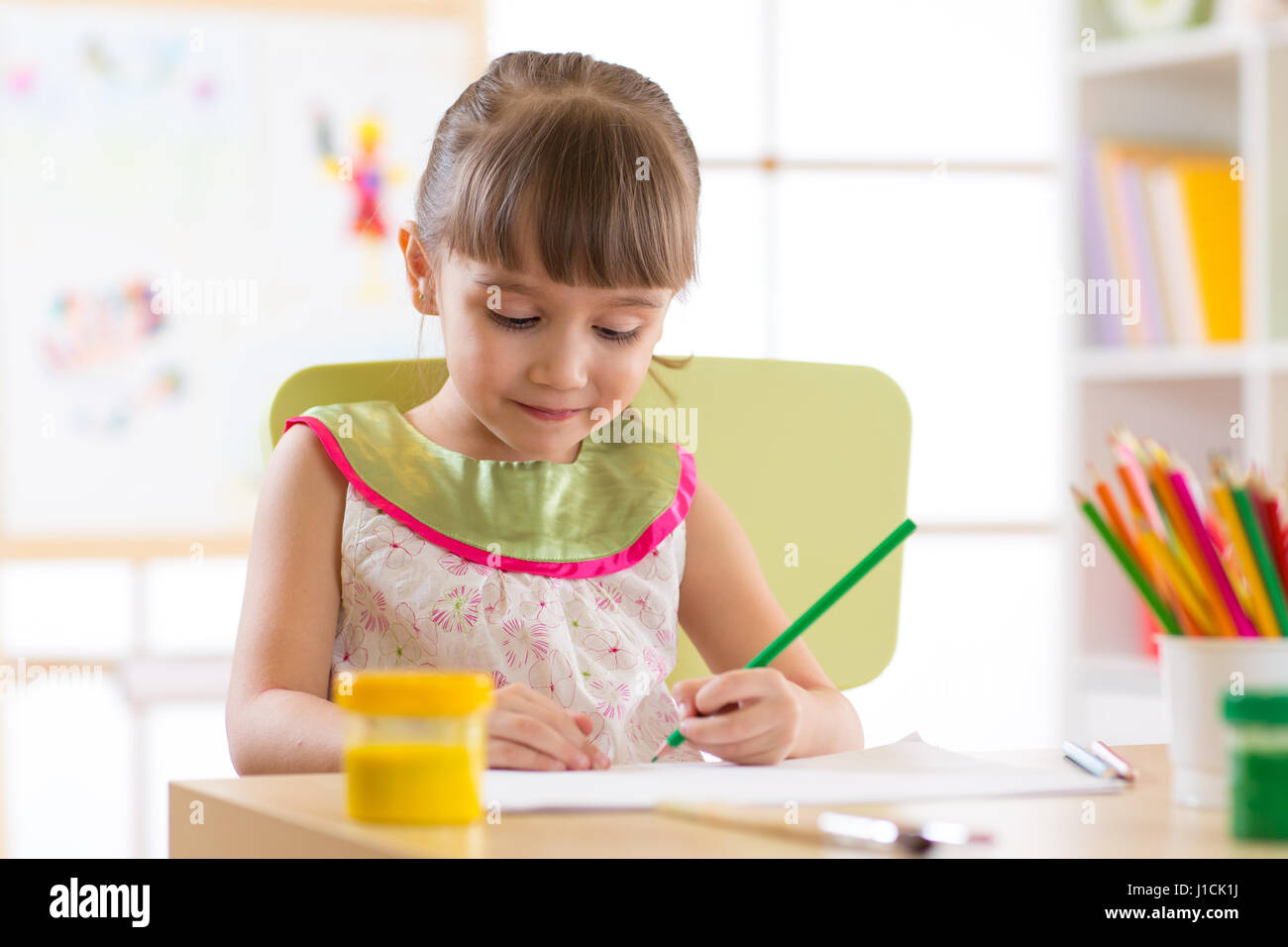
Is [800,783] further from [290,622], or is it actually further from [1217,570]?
[290,622]

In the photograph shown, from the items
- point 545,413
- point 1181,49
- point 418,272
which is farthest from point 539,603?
point 1181,49

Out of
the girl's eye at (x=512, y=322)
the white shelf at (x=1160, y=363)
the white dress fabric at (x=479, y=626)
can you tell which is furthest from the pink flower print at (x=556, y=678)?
the white shelf at (x=1160, y=363)

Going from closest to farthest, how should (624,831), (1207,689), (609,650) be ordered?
(624,831) < (1207,689) < (609,650)

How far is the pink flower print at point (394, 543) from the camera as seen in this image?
3.67 ft

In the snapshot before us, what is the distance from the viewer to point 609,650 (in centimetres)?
116

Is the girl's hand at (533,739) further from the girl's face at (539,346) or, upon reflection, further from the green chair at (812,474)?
the green chair at (812,474)

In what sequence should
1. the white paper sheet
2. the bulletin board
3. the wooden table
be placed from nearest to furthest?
the wooden table < the white paper sheet < the bulletin board

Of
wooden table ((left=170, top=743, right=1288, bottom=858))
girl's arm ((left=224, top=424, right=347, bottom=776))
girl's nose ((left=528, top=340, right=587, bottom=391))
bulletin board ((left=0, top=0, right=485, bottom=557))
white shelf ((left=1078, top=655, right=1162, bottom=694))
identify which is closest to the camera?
wooden table ((left=170, top=743, right=1288, bottom=858))

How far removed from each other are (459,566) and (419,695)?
551 mm

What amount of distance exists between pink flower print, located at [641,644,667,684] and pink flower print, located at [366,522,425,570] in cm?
20

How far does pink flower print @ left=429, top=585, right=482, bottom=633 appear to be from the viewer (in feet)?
3.64

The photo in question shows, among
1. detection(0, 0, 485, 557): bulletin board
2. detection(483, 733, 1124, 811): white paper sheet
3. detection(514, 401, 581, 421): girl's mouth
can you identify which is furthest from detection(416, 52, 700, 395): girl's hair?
detection(0, 0, 485, 557): bulletin board

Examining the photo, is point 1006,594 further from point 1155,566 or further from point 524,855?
point 524,855

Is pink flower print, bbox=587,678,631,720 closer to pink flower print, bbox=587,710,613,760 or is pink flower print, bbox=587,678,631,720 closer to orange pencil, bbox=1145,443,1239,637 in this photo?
pink flower print, bbox=587,710,613,760
